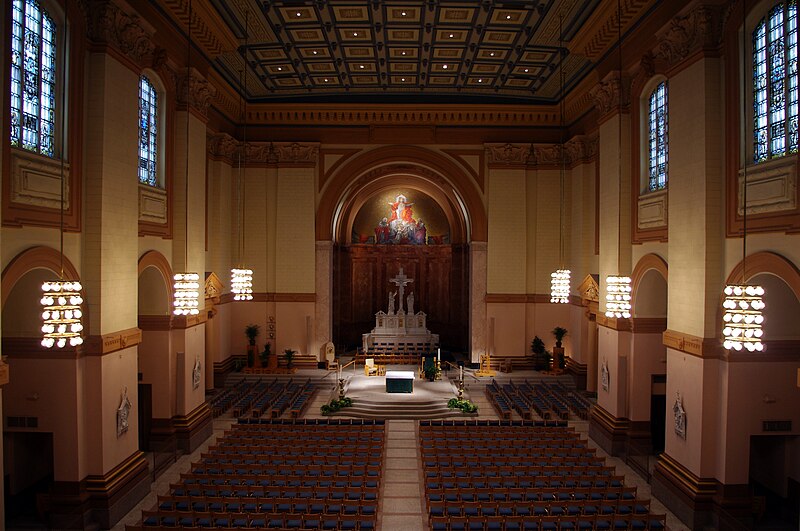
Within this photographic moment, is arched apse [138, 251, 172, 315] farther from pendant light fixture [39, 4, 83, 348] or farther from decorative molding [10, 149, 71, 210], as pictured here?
pendant light fixture [39, 4, 83, 348]

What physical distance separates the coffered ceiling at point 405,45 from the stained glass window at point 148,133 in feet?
8.25

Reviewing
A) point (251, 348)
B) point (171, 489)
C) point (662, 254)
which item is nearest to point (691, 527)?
point (662, 254)

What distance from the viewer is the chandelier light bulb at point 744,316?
381 inches

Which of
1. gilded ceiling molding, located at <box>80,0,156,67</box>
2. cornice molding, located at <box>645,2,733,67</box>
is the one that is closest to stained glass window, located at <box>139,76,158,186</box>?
gilded ceiling molding, located at <box>80,0,156,67</box>

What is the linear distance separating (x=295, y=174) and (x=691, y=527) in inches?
925

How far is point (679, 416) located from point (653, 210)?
5974 millimetres

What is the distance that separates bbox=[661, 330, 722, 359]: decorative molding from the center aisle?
7.55 metres

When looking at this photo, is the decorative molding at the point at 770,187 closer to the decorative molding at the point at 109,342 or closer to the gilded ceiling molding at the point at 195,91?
the decorative molding at the point at 109,342

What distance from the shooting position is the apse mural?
36688 millimetres

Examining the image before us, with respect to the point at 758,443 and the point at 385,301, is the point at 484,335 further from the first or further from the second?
the point at 758,443

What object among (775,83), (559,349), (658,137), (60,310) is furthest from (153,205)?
(559,349)

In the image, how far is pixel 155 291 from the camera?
17.6m

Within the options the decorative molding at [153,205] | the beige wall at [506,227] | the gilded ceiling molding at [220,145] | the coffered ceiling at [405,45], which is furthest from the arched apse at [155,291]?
the beige wall at [506,227]

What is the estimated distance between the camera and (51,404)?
12.7 metres
